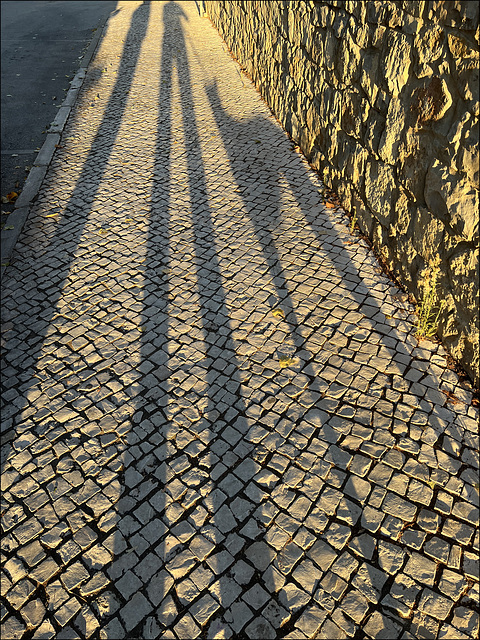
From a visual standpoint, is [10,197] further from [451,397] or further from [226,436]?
[451,397]

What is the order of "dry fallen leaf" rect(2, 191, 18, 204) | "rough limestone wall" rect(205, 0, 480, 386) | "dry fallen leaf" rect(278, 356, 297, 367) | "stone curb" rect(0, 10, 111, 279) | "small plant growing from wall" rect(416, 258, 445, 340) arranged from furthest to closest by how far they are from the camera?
"dry fallen leaf" rect(2, 191, 18, 204), "stone curb" rect(0, 10, 111, 279), "dry fallen leaf" rect(278, 356, 297, 367), "small plant growing from wall" rect(416, 258, 445, 340), "rough limestone wall" rect(205, 0, 480, 386)

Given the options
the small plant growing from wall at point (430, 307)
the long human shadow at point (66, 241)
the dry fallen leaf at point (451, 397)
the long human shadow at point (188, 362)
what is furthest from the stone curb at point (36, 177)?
the dry fallen leaf at point (451, 397)

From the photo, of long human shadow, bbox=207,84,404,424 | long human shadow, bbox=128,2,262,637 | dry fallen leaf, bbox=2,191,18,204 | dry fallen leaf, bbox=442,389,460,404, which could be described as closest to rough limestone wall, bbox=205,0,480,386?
dry fallen leaf, bbox=442,389,460,404

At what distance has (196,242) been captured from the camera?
18.9 feet

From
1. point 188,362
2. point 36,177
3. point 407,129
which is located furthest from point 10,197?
point 407,129

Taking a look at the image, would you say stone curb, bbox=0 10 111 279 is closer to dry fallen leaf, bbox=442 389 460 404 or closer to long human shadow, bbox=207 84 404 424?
long human shadow, bbox=207 84 404 424

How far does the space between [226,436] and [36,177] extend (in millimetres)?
5649

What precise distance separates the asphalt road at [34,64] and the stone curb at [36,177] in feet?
0.55

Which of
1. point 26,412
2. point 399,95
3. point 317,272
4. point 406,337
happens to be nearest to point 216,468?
point 26,412

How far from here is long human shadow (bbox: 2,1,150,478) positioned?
4.15 meters

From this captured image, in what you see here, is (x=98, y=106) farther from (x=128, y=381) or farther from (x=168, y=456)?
(x=168, y=456)

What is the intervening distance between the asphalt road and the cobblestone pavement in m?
2.77

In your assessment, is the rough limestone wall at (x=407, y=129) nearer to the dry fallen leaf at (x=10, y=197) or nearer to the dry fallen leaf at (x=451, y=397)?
the dry fallen leaf at (x=451, y=397)

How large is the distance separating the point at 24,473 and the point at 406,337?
3.23 meters
